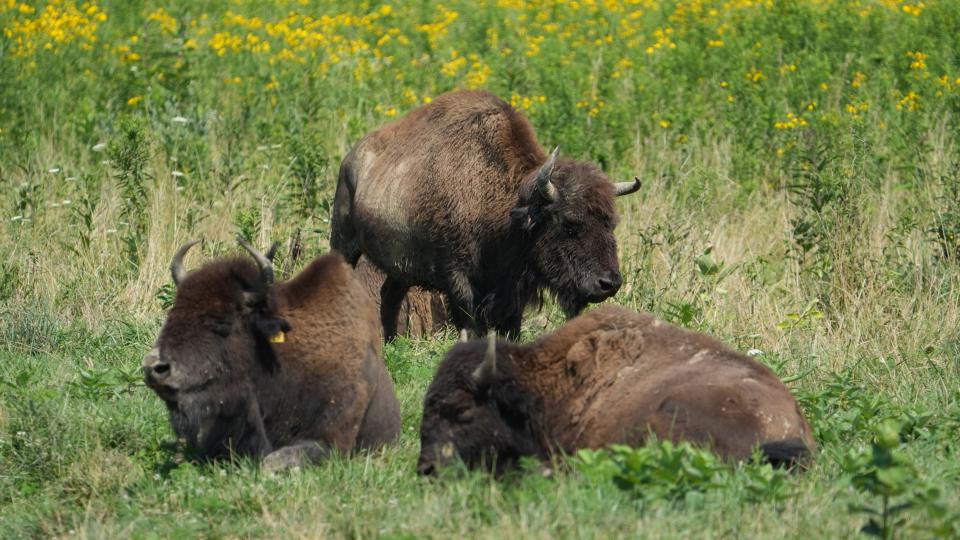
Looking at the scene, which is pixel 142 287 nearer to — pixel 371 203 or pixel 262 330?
pixel 371 203

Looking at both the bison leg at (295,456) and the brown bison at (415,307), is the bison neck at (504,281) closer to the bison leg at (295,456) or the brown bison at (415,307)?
the brown bison at (415,307)

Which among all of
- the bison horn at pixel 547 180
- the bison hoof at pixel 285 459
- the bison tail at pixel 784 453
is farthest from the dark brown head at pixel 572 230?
the bison tail at pixel 784 453

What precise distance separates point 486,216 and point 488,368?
151 inches

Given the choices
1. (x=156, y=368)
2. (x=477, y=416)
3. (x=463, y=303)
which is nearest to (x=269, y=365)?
(x=156, y=368)

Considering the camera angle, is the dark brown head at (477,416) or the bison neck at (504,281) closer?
the dark brown head at (477,416)

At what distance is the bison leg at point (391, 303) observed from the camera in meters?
11.6

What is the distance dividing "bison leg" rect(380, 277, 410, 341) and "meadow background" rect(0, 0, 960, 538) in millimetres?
936

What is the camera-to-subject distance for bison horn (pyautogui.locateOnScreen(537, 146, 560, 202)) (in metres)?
10.4

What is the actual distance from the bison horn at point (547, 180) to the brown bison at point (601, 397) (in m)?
3.02

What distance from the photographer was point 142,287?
36.8 ft

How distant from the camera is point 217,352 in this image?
7207mm

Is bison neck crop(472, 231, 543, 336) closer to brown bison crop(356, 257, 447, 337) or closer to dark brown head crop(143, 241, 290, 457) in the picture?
brown bison crop(356, 257, 447, 337)

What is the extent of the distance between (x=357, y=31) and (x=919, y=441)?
14819 millimetres

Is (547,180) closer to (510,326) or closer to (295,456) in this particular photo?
(510,326)
